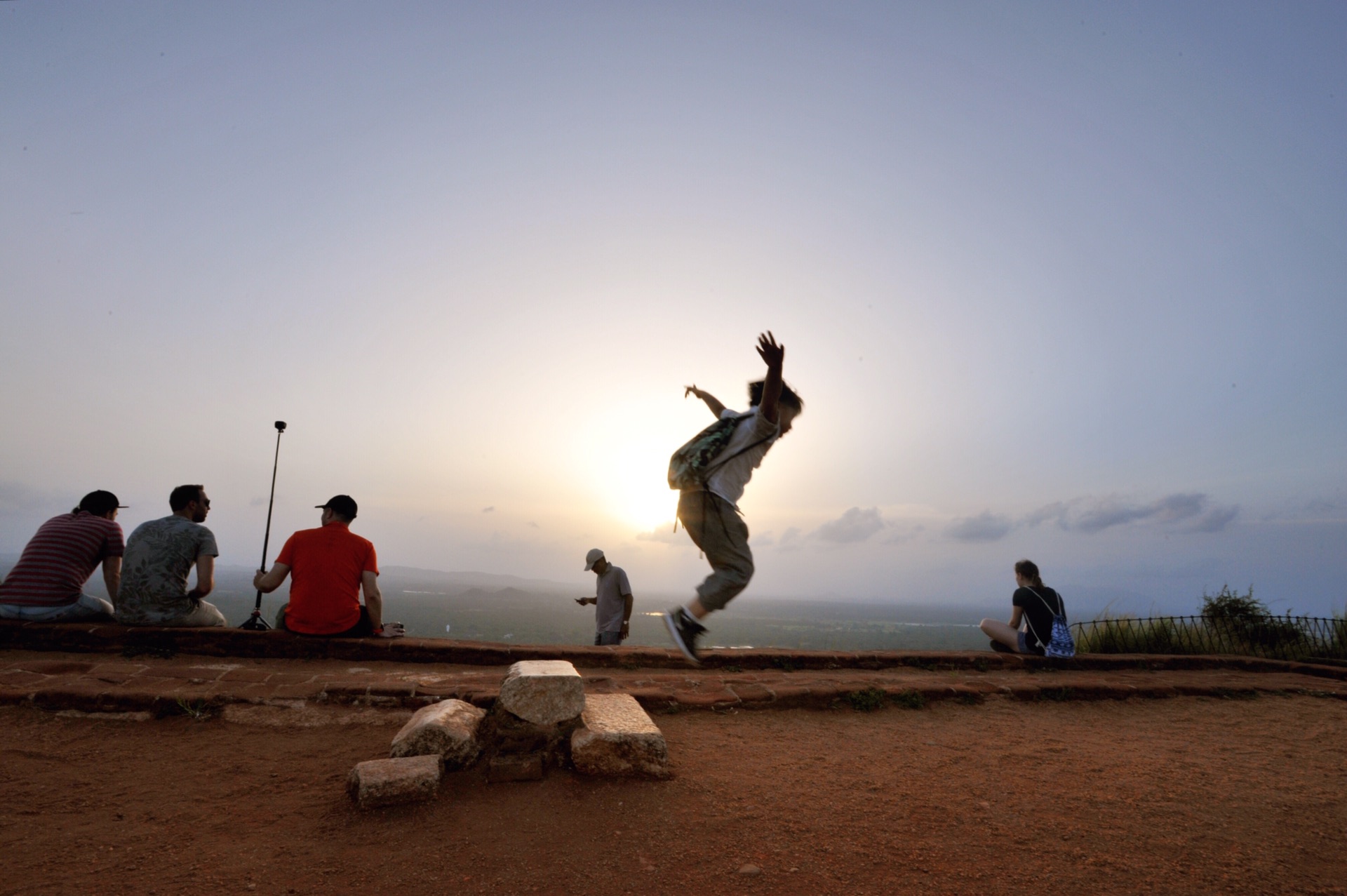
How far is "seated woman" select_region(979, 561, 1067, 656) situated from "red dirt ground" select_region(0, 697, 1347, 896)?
288 cm

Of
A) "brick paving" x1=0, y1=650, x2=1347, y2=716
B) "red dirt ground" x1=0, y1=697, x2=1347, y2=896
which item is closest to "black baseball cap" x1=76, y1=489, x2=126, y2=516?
"brick paving" x1=0, y1=650, x2=1347, y2=716

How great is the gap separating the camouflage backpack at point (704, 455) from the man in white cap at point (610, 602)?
4422 mm

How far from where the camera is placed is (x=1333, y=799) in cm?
365

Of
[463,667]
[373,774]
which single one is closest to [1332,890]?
[373,774]

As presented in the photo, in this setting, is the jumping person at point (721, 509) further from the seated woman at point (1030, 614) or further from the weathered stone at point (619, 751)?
the seated woman at point (1030, 614)

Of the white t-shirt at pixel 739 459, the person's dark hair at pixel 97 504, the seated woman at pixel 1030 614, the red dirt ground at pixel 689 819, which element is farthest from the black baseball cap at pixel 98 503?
the seated woman at pixel 1030 614

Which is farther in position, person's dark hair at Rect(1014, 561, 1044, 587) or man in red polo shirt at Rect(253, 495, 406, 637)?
person's dark hair at Rect(1014, 561, 1044, 587)

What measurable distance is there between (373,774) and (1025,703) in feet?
17.6

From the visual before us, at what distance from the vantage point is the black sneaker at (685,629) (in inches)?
157

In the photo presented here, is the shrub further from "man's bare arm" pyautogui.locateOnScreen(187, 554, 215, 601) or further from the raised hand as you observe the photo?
"man's bare arm" pyautogui.locateOnScreen(187, 554, 215, 601)

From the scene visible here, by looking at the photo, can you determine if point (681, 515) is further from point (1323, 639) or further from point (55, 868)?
point (1323, 639)

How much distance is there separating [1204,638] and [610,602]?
33.4 feet

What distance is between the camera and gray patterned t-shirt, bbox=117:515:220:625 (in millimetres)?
5613

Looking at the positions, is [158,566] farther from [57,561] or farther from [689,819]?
[689,819]
